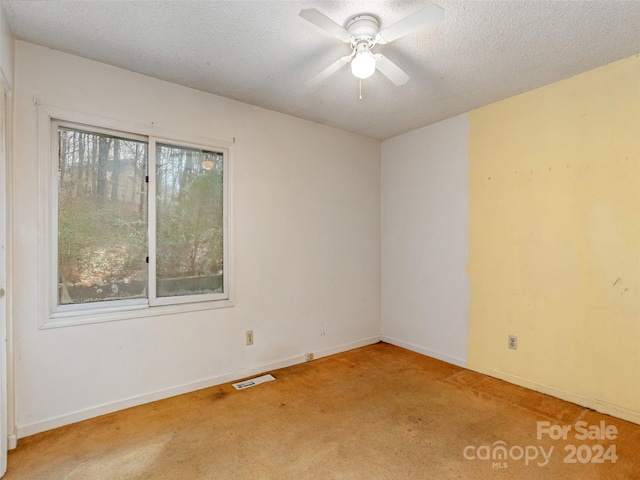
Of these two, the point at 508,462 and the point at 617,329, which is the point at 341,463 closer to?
the point at 508,462

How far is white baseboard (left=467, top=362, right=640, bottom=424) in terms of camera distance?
7.45ft

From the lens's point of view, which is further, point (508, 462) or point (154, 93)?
point (154, 93)

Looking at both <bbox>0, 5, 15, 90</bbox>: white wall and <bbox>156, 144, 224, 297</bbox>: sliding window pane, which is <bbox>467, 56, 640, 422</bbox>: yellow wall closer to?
<bbox>156, 144, 224, 297</bbox>: sliding window pane

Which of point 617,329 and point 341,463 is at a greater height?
point 617,329

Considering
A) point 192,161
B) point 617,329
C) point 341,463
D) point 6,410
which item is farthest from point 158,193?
point 617,329

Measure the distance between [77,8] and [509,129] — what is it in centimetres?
322

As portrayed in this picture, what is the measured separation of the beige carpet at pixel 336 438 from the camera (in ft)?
5.89

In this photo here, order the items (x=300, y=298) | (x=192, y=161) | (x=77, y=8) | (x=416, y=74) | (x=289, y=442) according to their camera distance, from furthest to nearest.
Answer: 1. (x=300, y=298)
2. (x=192, y=161)
3. (x=416, y=74)
4. (x=289, y=442)
5. (x=77, y=8)

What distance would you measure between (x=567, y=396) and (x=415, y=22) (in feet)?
9.34

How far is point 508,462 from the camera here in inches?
73.2

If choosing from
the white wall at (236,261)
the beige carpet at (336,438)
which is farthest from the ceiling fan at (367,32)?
the beige carpet at (336,438)

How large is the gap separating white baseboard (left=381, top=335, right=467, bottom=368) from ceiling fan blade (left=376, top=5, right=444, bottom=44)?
2.89 metres

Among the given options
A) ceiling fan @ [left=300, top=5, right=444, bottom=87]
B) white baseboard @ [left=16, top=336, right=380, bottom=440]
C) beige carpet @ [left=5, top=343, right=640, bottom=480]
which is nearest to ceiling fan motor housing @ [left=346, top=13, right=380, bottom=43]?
ceiling fan @ [left=300, top=5, right=444, bottom=87]

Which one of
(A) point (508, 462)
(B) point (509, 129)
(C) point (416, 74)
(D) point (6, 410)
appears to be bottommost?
(A) point (508, 462)
